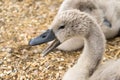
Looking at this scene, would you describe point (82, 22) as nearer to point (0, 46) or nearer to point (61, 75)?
point (61, 75)

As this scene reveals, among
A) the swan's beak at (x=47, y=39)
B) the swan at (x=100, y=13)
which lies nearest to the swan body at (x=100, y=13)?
the swan at (x=100, y=13)

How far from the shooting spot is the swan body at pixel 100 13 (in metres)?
3.32

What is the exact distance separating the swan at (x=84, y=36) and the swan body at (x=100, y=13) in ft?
2.10

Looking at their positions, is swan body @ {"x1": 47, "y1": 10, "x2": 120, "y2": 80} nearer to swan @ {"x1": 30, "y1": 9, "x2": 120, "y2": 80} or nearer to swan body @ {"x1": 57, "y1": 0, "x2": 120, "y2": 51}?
swan @ {"x1": 30, "y1": 9, "x2": 120, "y2": 80}

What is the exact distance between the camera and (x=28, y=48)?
11.2ft

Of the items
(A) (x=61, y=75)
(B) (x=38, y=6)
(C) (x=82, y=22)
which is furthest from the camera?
(B) (x=38, y=6)

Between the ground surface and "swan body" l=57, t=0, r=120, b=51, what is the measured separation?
8 centimetres

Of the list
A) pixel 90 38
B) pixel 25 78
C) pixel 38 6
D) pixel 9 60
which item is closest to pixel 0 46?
pixel 9 60

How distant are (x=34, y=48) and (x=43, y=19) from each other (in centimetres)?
63

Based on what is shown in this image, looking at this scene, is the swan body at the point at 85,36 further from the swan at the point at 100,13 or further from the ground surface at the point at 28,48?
the swan at the point at 100,13

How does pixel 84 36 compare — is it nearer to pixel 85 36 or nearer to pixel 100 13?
pixel 85 36

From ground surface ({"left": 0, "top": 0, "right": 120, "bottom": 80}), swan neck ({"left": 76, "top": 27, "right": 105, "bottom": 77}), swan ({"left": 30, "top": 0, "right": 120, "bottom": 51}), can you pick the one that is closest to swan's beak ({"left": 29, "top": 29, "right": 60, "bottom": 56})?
swan neck ({"left": 76, "top": 27, "right": 105, "bottom": 77})

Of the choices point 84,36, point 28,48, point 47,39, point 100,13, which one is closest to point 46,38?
point 47,39

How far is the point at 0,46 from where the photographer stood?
11.5ft
